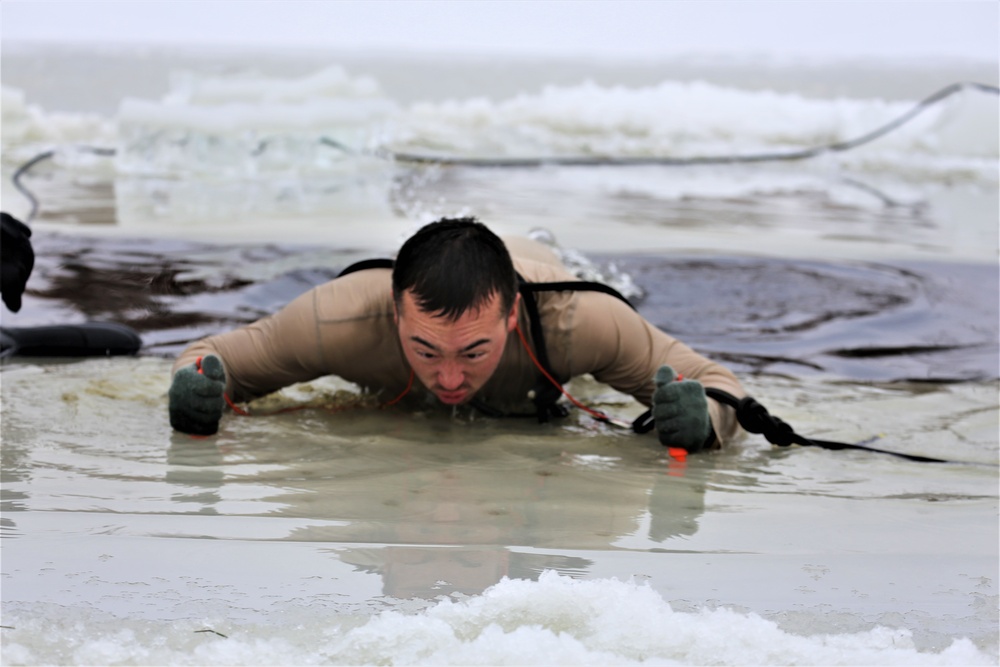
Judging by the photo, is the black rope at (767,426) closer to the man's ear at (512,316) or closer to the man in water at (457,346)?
the man in water at (457,346)

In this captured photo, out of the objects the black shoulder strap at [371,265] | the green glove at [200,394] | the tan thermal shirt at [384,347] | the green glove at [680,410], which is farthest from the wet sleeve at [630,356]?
the green glove at [200,394]

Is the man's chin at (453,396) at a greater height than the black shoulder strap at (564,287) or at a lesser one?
lesser

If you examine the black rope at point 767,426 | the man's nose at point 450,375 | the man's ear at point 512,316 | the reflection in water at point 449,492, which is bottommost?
the reflection in water at point 449,492

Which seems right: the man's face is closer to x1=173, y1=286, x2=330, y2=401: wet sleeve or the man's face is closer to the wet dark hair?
the wet dark hair

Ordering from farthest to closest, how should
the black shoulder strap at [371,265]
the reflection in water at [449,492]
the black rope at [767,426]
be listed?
the black shoulder strap at [371,265], the black rope at [767,426], the reflection in water at [449,492]

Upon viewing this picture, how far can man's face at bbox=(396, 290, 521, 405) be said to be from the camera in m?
3.03

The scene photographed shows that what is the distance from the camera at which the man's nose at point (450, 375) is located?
308cm

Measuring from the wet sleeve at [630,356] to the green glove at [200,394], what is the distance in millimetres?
994

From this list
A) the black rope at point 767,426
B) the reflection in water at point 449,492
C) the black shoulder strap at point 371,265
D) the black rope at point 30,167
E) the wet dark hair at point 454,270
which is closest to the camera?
the reflection in water at point 449,492

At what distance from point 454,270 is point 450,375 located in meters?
0.28

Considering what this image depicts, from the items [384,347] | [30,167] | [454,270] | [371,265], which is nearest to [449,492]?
[454,270]

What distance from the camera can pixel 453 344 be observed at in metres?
3.04

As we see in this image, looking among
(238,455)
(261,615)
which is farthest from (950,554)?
(238,455)

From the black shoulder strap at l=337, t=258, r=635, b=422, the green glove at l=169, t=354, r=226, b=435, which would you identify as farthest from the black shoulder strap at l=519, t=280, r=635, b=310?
the green glove at l=169, t=354, r=226, b=435
